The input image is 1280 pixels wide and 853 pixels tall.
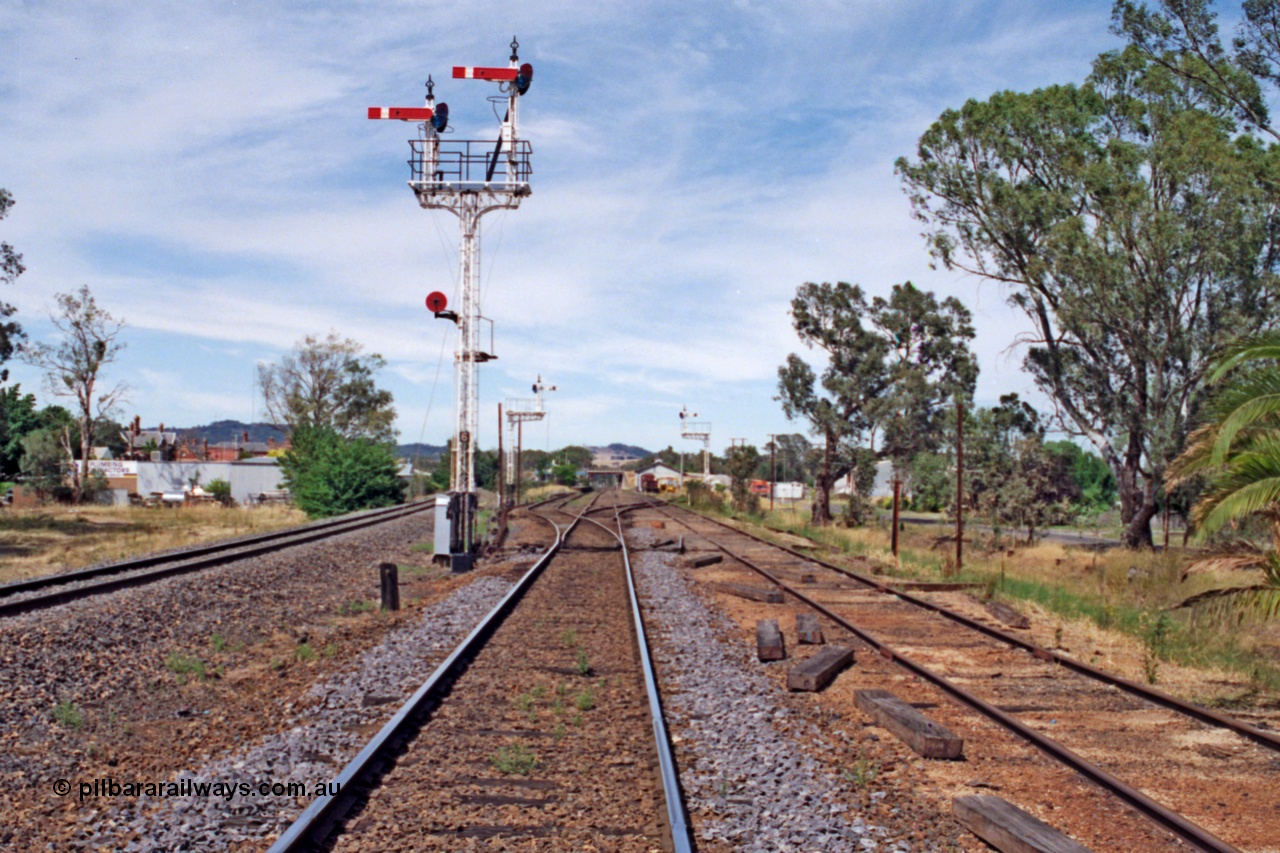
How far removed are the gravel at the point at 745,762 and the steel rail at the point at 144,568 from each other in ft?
24.9

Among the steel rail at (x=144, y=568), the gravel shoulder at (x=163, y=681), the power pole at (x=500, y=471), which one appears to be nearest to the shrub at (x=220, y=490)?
the power pole at (x=500, y=471)

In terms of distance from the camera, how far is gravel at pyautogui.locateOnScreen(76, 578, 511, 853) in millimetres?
5145

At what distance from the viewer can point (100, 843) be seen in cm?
504

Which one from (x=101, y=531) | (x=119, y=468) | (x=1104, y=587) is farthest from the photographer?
(x=119, y=468)

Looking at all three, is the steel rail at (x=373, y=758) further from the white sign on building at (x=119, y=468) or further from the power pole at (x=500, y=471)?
the white sign on building at (x=119, y=468)

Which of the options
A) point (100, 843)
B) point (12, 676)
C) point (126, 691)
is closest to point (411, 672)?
point (126, 691)

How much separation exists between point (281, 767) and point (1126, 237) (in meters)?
28.8

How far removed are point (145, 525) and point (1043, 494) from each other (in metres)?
32.6

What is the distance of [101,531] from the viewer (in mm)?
31297

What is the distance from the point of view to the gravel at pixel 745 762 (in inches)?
209

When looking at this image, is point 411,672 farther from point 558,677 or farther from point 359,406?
point 359,406

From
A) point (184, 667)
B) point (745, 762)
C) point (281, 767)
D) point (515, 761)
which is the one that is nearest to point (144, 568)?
point (184, 667)

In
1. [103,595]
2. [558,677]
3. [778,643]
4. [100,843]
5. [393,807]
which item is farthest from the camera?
[103,595]

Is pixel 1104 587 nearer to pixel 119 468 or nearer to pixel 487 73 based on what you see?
pixel 487 73
